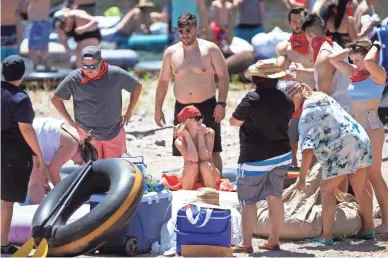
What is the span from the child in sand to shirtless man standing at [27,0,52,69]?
2603 mm

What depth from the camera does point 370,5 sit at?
53.4ft

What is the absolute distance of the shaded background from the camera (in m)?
23.5

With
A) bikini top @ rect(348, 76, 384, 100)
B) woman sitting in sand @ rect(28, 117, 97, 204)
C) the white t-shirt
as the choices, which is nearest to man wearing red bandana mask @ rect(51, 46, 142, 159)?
woman sitting in sand @ rect(28, 117, 97, 204)

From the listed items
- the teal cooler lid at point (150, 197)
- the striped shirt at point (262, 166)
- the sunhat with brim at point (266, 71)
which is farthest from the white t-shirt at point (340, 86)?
the teal cooler lid at point (150, 197)

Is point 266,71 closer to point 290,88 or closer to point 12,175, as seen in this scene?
point 290,88

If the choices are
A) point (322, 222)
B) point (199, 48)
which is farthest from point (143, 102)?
point (322, 222)

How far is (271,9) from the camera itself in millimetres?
Result: 26203

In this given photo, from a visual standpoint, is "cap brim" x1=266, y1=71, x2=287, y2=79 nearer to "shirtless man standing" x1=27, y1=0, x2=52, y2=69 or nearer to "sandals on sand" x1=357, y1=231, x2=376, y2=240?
"sandals on sand" x1=357, y1=231, x2=376, y2=240

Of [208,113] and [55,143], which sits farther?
[208,113]

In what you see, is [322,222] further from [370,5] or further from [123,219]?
[370,5]

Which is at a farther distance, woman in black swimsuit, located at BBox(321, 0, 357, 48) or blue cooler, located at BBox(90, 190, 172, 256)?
woman in black swimsuit, located at BBox(321, 0, 357, 48)

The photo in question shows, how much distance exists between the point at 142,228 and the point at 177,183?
1.77 meters

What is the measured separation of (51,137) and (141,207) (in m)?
1.51

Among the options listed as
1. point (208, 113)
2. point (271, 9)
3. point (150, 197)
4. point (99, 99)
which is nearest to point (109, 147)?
point (99, 99)
